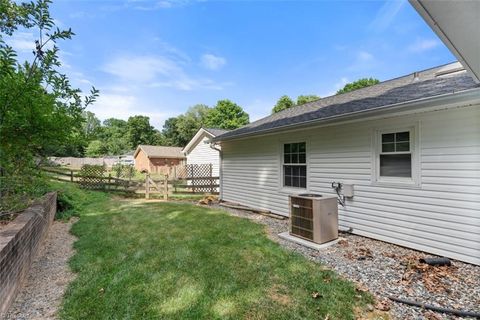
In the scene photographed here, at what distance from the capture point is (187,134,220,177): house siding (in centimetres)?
1470

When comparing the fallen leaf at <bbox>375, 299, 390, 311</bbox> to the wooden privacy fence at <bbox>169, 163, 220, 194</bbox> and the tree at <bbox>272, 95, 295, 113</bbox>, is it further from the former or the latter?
the tree at <bbox>272, 95, 295, 113</bbox>

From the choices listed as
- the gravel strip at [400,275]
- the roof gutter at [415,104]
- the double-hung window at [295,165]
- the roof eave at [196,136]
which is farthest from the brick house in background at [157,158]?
the gravel strip at [400,275]

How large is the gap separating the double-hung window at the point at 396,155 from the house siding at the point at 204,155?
1027 centimetres

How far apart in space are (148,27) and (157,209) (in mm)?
6297

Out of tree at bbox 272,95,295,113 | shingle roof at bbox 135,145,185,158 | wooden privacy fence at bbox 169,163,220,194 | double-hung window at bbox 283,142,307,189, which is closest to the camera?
double-hung window at bbox 283,142,307,189

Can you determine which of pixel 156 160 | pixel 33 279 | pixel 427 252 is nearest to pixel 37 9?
pixel 33 279

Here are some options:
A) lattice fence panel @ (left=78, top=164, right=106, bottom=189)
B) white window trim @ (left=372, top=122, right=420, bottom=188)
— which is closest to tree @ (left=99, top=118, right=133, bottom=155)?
lattice fence panel @ (left=78, top=164, right=106, bottom=189)

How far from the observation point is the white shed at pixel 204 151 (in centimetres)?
1478

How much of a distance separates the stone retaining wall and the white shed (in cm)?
1077

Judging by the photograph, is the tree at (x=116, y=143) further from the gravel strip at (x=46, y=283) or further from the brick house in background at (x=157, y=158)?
the gravel strip at (x=46, y=283)

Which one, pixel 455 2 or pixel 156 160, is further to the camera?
pixel 156 160

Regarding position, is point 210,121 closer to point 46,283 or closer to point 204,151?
point 204,151

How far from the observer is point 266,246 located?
4.59 metres

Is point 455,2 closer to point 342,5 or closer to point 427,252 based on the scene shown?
point 427,252
